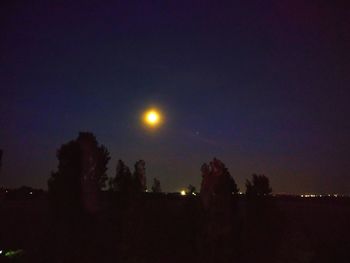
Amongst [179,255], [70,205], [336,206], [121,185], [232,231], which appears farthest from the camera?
[336,206]

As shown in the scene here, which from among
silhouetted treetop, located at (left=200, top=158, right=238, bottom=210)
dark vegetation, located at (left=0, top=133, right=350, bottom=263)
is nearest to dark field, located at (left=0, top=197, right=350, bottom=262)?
dark vegetation, located at (left=0, top=133, right=350, bottom=263)

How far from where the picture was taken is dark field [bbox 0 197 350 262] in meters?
37.0

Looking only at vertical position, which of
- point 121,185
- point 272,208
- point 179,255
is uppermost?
point 121,185

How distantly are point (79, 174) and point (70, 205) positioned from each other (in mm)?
2533

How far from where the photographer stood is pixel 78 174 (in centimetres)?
4256

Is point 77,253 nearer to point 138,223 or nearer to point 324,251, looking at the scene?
point 138,223

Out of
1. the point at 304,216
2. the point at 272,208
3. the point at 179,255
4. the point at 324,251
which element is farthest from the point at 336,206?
the point at 179,255

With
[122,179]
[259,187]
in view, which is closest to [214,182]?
[259,187]

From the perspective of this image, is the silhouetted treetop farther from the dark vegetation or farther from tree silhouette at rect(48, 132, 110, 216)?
tree silhouette at rect(48, 132, 110, 216)

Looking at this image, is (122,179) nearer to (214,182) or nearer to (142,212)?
(142,212)

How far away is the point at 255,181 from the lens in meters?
38.3

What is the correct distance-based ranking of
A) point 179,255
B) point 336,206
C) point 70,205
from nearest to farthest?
point 179,255, point 70,205, point 336,206

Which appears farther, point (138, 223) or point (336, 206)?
point (336, 206)

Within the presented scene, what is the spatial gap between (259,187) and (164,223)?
7.83m
